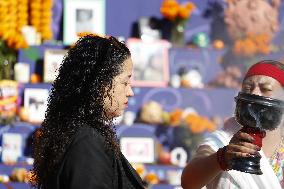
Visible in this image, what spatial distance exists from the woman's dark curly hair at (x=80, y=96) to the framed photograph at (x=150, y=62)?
4.87 meters

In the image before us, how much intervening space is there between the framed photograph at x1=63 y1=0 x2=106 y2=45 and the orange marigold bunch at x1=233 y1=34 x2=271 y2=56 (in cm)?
148

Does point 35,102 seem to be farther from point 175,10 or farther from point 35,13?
point 175,10

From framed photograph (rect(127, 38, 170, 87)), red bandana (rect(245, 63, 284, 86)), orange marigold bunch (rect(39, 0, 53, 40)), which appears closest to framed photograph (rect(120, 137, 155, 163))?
framed photograph (rect(127, 38, 170, 87))

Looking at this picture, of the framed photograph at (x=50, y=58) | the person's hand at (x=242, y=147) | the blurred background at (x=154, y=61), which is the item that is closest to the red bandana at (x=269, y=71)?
the person's hand at (x=242, y=147)

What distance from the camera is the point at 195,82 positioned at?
7297mm

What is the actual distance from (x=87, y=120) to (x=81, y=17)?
544cm

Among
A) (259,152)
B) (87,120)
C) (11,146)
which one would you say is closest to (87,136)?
(87,120)

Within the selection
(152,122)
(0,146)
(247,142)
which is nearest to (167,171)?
(152,122)

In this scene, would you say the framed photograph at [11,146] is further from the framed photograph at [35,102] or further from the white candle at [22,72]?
the white candle at [22,72]

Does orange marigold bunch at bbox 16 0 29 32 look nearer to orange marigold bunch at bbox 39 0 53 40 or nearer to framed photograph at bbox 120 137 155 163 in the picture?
orange marigold bunch at bbox 39 0 53 40

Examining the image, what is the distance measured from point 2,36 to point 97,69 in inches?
208

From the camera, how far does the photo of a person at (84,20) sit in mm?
7664

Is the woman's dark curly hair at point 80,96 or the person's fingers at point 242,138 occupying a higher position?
the woman's dark curly hair at point 80,96

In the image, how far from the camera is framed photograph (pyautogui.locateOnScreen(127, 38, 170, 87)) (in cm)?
735
